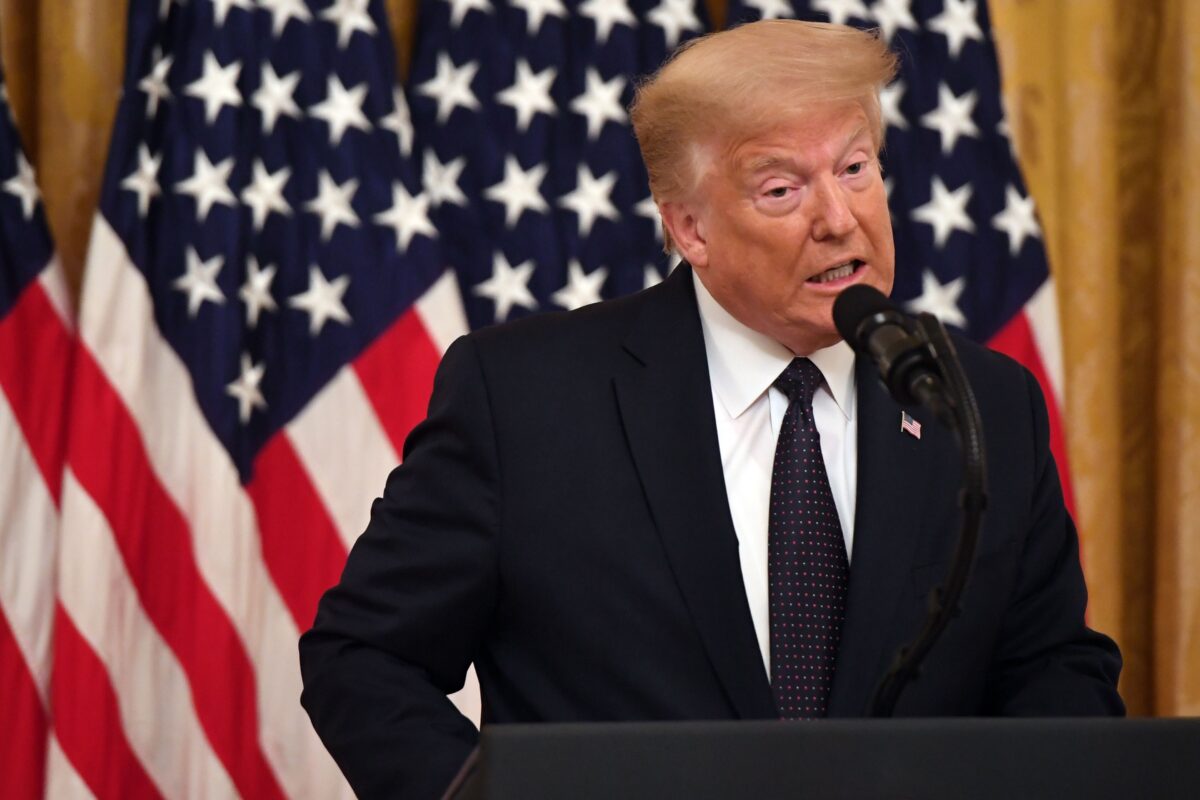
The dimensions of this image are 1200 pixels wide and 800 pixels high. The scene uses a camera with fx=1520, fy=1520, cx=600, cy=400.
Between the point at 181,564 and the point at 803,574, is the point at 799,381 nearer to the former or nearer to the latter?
the point at 803,574

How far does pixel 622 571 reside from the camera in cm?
187

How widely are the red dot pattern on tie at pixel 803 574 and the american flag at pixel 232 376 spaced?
154 cm

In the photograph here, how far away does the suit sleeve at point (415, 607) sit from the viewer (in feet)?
5.64

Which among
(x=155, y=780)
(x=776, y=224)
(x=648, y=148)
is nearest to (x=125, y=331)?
(x=155, y=780)

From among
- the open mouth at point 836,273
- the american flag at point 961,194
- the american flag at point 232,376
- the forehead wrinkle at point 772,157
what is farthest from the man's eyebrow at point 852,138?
the american flag at point 961,194

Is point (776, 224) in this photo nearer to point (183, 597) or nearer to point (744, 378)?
point (744, 378)

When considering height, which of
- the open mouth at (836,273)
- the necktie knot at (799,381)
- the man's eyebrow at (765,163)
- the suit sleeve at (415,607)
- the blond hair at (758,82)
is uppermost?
the blond hair at (758,82)

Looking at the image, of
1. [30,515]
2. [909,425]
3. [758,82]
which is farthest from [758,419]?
[30,515]

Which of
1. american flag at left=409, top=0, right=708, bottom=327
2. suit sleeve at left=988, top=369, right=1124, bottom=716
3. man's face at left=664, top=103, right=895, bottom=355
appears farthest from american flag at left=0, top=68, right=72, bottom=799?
suit sleeve at left=988, top=369, right=1124, bottom=716

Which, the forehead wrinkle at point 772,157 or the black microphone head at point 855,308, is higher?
the forehead wrinkle at point 772,157

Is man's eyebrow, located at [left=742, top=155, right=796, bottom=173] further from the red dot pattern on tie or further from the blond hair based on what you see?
the red dot pattern on tie

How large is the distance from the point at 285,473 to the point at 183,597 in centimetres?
34

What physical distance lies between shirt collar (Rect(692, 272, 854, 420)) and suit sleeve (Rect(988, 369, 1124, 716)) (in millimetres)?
287

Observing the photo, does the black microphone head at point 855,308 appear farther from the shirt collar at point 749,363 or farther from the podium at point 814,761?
the shirt collar at point 749,363
